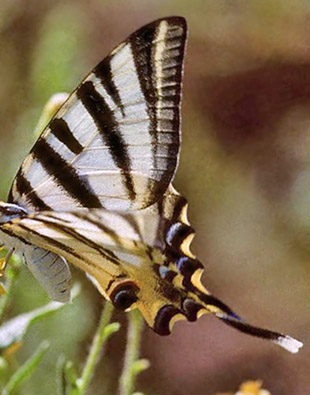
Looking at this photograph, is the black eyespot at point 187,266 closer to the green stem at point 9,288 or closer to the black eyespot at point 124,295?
the black eyespot at point 124,295

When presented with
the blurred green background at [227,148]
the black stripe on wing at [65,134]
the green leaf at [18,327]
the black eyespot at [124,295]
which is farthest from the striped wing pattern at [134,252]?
the blurred green background at [227,148]

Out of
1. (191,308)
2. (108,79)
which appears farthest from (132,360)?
(108,79)

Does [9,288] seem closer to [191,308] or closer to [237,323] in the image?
[191,308]

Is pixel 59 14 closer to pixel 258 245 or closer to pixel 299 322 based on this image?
pixel 258 245

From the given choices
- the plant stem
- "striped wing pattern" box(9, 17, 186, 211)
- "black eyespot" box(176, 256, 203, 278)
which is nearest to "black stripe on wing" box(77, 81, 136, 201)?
"striped wing pattern" box(9, 17, 186, 211)

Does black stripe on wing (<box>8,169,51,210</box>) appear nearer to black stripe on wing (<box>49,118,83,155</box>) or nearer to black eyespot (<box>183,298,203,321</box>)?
black stripe on wing (<box>49,118,83,155</box>)

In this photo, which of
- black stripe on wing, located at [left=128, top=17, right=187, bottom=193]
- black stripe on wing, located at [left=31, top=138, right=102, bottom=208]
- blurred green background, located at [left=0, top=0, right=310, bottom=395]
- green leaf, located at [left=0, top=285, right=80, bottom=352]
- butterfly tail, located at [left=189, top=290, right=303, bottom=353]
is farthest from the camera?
blurred green background, located at [left=0, top=0, right=310, bottom=395]

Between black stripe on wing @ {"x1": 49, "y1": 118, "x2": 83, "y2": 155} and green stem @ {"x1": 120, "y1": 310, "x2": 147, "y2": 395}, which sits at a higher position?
black stripe on wing @ {"x1": 49, "y1": 118, "x2": 83, "y2": 155}

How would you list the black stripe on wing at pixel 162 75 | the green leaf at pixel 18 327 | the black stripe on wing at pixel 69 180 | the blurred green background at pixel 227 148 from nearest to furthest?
the black stripe on wing at pixel 162 75 < the black stripe on wing at pixel 69 180 < the green leaf at pixel 18 327 < the blurred green background at pixel 227 148
